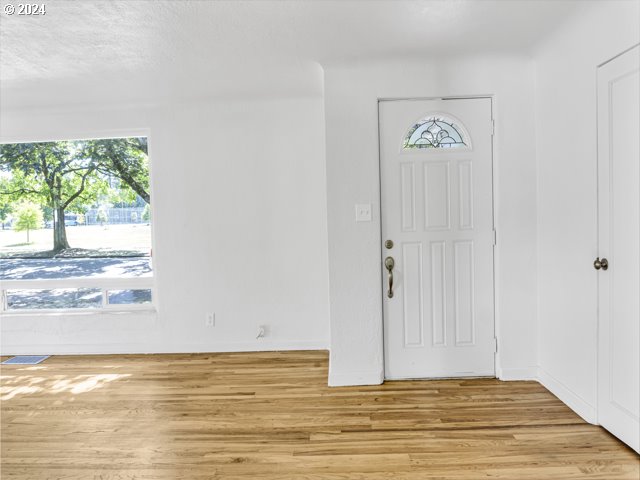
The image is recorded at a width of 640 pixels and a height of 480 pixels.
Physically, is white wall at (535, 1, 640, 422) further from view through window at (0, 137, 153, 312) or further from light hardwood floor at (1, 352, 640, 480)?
view through window at (0, 137, 153, 312)

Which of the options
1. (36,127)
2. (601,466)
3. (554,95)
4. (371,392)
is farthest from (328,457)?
(36,127)

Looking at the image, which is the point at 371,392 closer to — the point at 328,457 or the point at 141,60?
the point at 328,457

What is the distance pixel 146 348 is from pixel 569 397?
362 centimetres

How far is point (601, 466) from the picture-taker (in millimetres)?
2018

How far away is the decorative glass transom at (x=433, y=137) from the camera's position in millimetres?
3078

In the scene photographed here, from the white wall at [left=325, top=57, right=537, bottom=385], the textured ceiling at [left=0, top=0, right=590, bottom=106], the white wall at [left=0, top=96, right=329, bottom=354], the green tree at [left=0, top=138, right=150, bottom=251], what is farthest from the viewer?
the green tree at [left=0, top=138, right=150, bottom=251]

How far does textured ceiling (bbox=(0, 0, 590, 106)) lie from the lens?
7.32 ft

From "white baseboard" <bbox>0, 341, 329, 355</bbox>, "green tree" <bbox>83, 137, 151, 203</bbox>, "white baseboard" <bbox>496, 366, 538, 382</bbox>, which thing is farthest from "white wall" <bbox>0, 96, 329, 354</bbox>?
"white baseboard" <bbox>496, 366, 538, 382</bbox>

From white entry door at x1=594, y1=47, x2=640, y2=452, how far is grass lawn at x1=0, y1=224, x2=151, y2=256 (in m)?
3.80

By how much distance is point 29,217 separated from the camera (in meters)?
4.14

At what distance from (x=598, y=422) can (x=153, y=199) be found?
3.93m

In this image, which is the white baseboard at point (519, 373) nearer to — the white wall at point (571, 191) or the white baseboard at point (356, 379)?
the white wall at point (571, 191)

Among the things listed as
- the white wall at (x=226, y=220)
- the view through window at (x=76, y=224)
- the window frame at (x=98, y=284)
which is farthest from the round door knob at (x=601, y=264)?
the view through window at (x=76, y=224)

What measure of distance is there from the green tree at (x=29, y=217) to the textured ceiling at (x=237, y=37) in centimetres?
125
